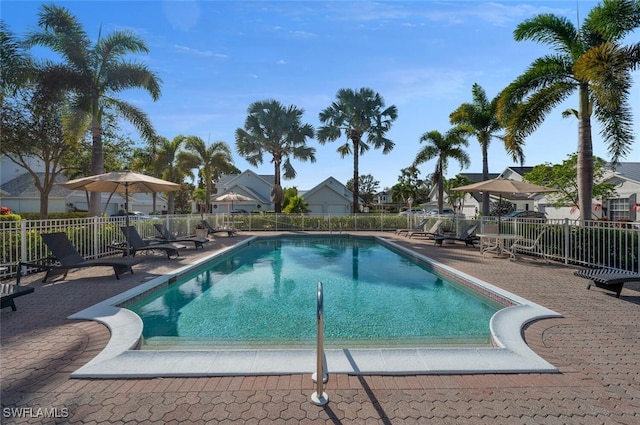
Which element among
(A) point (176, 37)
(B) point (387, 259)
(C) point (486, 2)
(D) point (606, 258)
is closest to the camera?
(D) point (606, 258)

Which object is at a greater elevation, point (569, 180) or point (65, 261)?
point (569, 180)

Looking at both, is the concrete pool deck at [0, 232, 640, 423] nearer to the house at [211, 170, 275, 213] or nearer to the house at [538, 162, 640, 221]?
the house at [538, 162, 640, 221]

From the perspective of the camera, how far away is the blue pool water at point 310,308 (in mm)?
4953

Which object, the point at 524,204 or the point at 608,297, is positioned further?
the point at 524,204

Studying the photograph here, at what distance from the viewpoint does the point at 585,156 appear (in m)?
10.4

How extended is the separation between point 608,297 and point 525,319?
8.99 ft

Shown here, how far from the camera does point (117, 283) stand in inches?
279

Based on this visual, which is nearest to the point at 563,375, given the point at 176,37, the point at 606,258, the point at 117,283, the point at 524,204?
the point at 606,258

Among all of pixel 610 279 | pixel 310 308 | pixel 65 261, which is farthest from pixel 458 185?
pixel 65 261

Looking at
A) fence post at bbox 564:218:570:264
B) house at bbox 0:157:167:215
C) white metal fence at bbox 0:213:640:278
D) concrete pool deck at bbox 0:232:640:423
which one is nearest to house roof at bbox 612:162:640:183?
white metal fence at bbox 0:213:640:278

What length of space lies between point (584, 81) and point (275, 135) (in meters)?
18.8

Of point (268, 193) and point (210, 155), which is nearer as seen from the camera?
point (210, 155)

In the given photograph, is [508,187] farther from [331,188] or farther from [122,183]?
[331,188]

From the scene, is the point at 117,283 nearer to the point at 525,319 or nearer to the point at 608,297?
the point at 525,319
